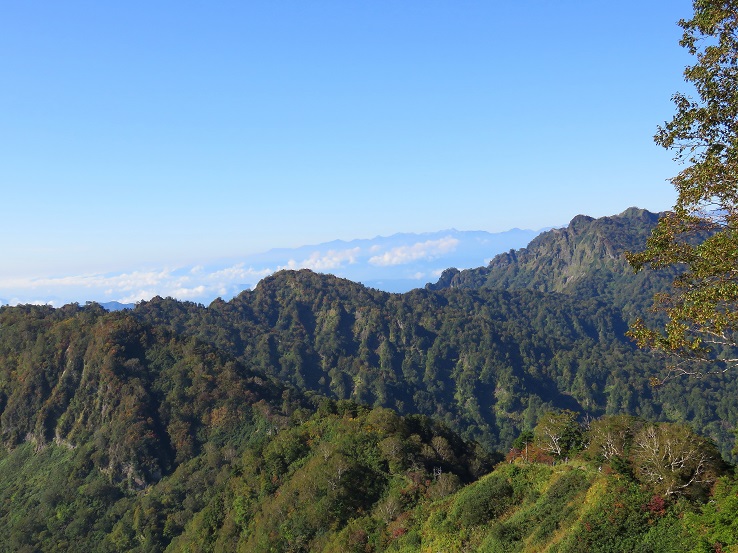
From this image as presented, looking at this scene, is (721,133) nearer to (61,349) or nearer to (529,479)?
(529,479)

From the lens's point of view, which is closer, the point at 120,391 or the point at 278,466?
the point at 278,466

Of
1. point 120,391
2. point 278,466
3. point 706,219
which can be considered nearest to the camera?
point 706,219

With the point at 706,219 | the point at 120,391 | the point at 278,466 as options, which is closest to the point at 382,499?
the point at 278,466

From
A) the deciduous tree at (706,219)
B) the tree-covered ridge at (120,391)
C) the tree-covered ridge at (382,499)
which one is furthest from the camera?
the tree-covered ridge at (120,391)

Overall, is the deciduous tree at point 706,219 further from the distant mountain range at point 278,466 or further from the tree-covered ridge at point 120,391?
the tree-covered ridge at point 120,391

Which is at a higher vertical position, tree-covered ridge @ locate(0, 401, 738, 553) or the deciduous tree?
the deciduous tree

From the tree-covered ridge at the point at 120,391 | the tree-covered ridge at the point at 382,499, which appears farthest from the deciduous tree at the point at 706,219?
the tree-covered ridge at the point at 120,391

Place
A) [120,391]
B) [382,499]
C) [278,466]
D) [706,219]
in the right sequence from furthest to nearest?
[120,391] → [278,466] → [382,499] → [706,219]

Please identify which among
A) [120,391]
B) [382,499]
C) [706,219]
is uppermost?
[706,219]

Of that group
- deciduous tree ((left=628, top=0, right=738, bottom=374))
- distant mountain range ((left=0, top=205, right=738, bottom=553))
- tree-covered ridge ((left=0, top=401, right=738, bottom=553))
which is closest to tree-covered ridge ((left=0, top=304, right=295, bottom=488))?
distant mountain range ((left=0, top=205, right=738, bottom=553))

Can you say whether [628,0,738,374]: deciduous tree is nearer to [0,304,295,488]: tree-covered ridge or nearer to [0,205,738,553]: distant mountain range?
[0,205,738,553]: distant mountain range

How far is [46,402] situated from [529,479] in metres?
120

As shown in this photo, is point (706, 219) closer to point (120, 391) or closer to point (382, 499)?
point (382, 499)

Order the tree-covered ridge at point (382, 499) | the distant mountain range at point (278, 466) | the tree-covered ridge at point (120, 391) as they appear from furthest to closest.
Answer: the tree-covered ridge at point (120, 391), the distant mountain range at point (278, 466), the tree-covered ridge at point (382, 499)
